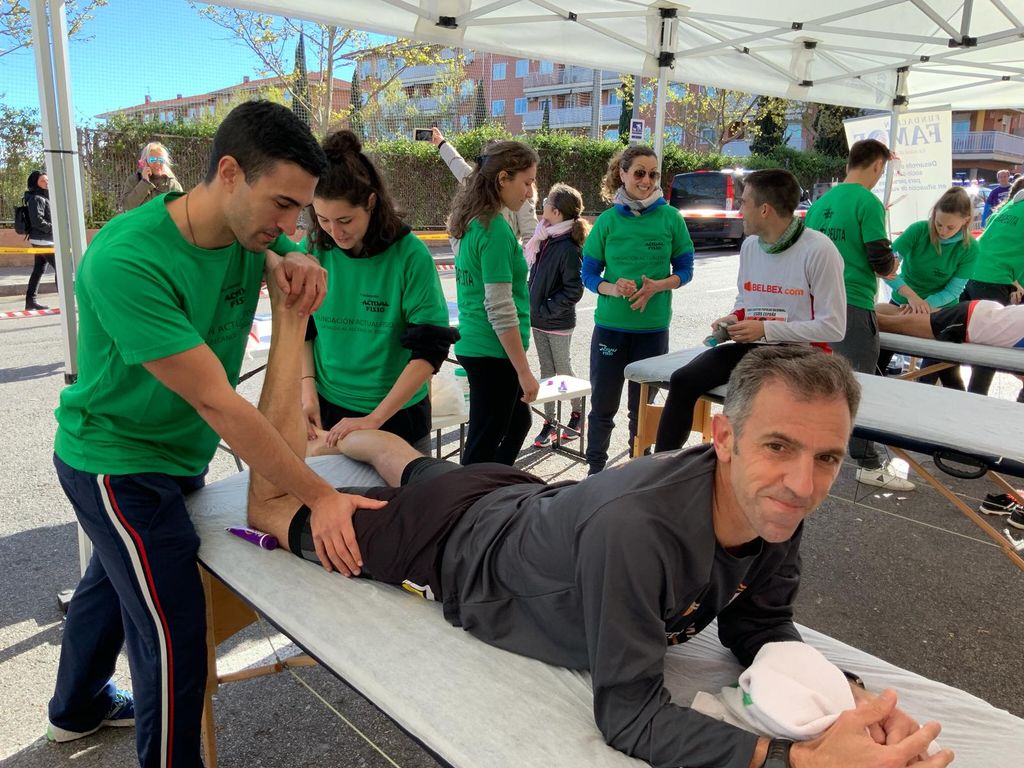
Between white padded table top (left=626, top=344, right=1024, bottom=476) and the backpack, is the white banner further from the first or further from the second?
the backpack

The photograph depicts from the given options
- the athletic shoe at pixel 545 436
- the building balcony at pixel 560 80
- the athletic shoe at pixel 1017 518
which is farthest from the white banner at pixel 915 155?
the building balcony at pixel 560 80

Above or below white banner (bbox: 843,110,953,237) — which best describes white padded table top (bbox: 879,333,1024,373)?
below

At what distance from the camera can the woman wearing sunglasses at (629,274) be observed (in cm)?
369

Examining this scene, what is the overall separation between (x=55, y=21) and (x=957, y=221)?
15.5 ft

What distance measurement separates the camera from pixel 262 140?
143 cm

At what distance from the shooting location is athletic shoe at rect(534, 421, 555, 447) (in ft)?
15.1

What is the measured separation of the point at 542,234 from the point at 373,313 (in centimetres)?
260

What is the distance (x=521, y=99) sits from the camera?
42219mm

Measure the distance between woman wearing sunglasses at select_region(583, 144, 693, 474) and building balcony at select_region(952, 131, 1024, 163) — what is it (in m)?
38.2

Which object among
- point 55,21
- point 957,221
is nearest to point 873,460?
point 957,221

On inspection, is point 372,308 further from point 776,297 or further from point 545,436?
point 545,436

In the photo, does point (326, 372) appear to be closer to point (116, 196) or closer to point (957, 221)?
point (957, 221)

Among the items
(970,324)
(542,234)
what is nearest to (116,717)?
(542,234)

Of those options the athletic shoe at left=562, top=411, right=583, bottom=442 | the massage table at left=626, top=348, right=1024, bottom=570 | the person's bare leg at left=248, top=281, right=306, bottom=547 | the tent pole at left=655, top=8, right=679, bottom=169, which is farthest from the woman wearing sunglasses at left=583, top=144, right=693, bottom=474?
the person's bare leg at left=248, top=281, right=306, bottom=547
